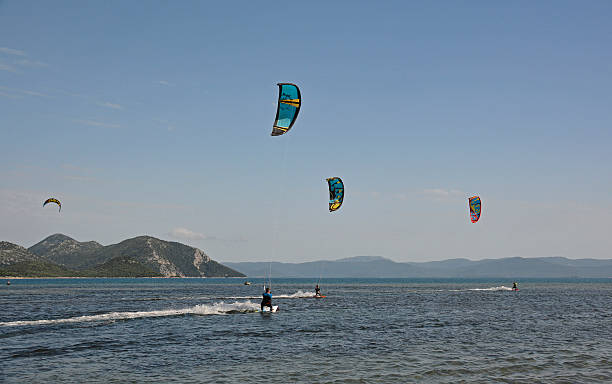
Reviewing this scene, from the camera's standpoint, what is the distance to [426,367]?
18.3m

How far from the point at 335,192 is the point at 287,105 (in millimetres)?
20005

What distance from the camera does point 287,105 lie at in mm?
28875

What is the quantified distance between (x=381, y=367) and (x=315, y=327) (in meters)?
12.3

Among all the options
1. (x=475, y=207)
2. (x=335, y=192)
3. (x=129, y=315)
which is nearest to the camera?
Result: (x=129, y=315)

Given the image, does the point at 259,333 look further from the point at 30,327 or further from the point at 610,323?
the point at 610,323

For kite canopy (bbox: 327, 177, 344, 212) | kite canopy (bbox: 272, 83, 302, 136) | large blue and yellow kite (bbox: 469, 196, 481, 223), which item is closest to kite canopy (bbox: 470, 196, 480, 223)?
large blue and yellow kite (bbox: 469, 196, 481, 223)

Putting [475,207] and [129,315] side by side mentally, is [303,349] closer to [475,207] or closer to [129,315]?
[129,315]

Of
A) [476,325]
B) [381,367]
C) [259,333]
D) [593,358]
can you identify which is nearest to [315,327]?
[259,333]

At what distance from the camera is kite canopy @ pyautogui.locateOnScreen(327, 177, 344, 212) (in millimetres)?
47188

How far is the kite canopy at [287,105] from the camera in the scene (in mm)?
28391

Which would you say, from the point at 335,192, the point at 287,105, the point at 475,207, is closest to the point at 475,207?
the point at 475,207

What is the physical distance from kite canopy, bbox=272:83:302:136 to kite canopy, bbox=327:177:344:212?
18.8 meters

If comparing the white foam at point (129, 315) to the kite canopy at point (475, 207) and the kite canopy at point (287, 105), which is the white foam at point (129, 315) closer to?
the kite canopy at point (287, 105)

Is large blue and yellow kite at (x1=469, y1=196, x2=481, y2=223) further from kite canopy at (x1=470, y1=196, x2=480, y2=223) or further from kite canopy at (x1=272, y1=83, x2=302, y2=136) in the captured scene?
kite canopy at (x1=272, y1=83, x2=302, y2=136)
